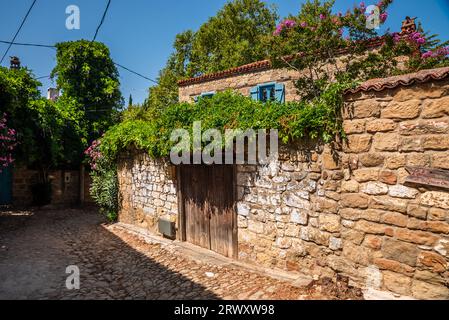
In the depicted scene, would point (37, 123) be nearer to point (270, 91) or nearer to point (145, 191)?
point (145, 191)

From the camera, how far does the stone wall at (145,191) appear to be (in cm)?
716

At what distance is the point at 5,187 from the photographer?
11984 millimetres

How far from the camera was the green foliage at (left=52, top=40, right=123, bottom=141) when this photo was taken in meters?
13.3

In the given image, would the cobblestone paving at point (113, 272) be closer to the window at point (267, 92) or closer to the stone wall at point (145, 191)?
the stone wall at point (145, 191)

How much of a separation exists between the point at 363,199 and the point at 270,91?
811 cm

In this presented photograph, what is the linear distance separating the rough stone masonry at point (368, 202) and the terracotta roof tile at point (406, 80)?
0.05m

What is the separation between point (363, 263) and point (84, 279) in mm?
4408

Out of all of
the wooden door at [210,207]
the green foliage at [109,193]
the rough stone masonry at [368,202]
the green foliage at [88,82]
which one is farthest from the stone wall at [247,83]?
the rough stone masonry at [368,202]

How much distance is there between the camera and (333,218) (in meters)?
4.04
